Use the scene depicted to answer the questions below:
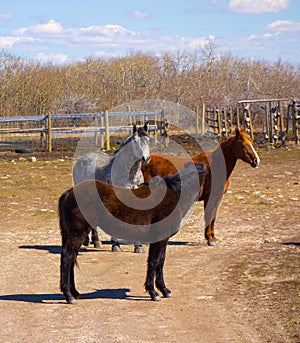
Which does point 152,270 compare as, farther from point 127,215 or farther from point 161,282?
point 127,215

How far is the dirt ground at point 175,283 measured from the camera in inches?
261

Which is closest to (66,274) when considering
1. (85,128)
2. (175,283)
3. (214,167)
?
(175,283)

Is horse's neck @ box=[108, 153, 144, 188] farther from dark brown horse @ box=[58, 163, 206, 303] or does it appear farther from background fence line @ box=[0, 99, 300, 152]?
background fence line @ box=[0, 99, 300, 152]

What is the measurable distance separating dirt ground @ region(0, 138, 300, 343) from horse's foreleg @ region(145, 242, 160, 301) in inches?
4.9

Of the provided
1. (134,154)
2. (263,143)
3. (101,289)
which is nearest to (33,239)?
(134,154)

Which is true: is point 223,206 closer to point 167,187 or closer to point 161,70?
point 167,187

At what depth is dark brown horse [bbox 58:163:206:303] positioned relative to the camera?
25.4 feet

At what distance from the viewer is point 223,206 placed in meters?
14.0

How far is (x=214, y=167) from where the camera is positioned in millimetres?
11039

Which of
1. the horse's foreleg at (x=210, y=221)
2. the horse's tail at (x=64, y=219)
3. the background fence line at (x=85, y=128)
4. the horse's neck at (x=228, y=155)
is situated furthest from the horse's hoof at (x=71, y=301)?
the background fence line at (x=85, y=128)

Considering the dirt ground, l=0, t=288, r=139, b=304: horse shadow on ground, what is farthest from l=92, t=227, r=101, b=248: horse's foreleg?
l=0, t=288, r=139, b=304: horse shadow on ground

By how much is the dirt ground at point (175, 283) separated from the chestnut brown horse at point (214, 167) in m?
0.56

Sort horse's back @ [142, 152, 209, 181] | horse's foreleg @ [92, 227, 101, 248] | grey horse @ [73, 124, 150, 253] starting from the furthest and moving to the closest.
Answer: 1. horse's back @ [142, 152, 209, 181]
2. horse's foreleg @ [92, 227, 101, 248]
3. grey horse @ [73, 124, 150, 253]

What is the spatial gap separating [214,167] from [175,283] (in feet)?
9.84
